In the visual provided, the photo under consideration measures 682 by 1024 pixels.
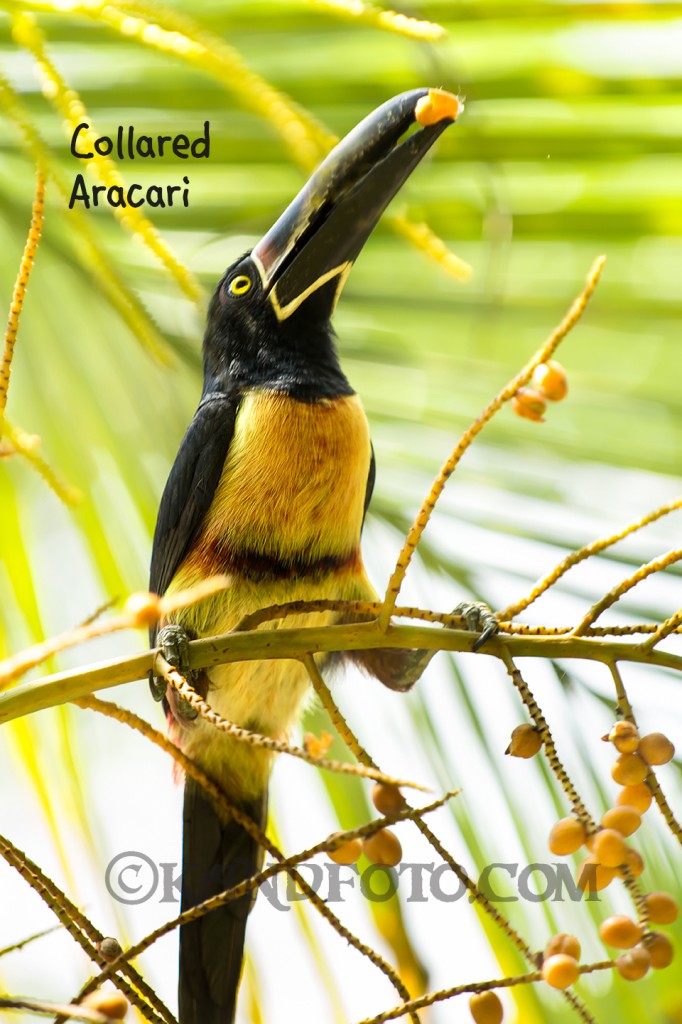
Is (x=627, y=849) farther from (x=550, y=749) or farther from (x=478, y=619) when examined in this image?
(x=478, y=619)

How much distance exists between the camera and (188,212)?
4.56ft

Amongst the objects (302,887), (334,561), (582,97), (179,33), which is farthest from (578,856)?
(179,33)

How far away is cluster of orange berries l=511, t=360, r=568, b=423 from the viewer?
0.75 metres

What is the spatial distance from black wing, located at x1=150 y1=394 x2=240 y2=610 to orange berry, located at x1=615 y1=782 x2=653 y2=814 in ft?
2.43

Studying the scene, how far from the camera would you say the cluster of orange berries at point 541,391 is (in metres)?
0.75

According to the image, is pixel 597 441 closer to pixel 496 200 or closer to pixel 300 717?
pixel 496 200

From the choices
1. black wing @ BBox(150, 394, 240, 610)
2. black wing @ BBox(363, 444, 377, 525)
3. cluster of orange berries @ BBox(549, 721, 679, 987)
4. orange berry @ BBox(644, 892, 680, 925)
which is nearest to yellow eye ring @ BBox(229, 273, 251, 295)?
black wing @ BBox(150, 394, 240, 610)

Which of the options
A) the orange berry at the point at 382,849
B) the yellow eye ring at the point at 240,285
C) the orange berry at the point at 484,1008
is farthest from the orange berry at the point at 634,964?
Answer: the yellow eye ring at the point at 240,285

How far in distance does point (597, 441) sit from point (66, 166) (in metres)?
0.73

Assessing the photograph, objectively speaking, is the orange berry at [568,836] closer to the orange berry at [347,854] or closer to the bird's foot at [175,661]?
the orange berry at [347,854]

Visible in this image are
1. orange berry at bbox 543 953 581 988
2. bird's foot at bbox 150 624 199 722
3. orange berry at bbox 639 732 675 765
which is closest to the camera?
orange berry at bbox 543 953 581 988

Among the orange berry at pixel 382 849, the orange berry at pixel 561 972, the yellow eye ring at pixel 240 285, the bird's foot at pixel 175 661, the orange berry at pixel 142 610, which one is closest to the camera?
the orange berry at pixel 142 610

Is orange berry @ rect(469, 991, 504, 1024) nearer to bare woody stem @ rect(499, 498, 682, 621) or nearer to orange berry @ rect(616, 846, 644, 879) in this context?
orange berry @ rect(616, 846, 644, 879)

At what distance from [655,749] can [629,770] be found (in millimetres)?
28
